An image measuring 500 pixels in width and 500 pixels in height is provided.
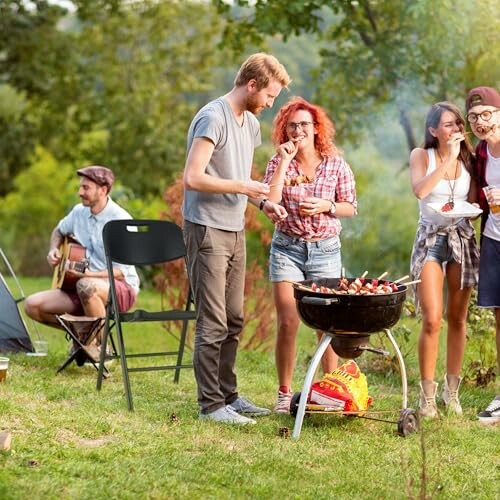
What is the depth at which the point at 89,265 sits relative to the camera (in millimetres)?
6559

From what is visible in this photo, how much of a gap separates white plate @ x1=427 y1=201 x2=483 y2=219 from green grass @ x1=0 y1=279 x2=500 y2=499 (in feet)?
3.44

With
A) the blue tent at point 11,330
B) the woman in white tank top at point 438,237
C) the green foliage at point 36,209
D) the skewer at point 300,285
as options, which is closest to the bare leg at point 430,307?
the woman in white tank top at point 438,237

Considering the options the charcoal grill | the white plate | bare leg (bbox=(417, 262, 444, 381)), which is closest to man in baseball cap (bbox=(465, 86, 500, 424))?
the white plate

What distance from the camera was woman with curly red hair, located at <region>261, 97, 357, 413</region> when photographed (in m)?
5.17

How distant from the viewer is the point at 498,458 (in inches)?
181

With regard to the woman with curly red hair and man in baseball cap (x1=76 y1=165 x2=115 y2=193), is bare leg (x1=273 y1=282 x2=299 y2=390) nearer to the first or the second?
the woman with curly red hair

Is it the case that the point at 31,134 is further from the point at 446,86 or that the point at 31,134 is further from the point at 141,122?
the point at 446,86

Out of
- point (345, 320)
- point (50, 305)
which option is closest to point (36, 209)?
point (50, 305)

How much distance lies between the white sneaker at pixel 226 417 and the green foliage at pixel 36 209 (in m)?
9.17

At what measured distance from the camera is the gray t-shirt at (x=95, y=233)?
6.57 metres

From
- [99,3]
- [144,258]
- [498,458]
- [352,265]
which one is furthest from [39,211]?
[498,458]

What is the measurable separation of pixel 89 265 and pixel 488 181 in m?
2.71

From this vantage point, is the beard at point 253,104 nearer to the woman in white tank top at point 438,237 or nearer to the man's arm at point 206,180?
the man's arm at point 206,180

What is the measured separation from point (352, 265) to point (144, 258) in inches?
219
